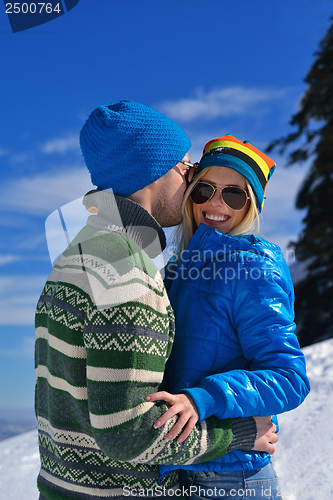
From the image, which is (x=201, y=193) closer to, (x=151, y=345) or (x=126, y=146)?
(x=126, y=146)

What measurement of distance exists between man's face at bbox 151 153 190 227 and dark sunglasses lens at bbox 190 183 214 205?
0.19 m

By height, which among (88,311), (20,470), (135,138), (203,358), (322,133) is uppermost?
(322,133)

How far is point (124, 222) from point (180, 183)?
0.46 meters

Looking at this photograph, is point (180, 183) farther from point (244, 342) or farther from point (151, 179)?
point (244, 342)

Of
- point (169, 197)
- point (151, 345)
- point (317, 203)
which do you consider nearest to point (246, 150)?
point (169, 197)

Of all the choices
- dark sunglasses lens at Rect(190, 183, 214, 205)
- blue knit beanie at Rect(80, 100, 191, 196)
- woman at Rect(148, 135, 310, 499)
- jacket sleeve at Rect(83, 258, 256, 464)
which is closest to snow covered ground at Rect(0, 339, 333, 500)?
woman at Rect(148, 135, 310, 499)

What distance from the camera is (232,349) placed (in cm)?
165

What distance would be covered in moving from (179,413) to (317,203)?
28.8ft

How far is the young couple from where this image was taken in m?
1.31

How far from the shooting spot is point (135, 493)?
4.78 feet

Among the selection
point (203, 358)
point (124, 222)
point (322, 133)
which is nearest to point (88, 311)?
point (124, 222)

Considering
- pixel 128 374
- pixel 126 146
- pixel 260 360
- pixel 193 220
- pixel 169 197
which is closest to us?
pixel 128 374

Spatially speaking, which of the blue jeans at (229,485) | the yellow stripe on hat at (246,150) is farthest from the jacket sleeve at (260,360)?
the yellow stripe on hat at (246,150)

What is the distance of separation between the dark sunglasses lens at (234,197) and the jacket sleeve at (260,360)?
508mm
